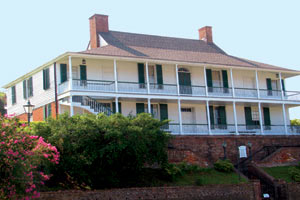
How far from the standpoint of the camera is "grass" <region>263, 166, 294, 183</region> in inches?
1102

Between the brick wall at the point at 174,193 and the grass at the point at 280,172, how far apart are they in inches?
102

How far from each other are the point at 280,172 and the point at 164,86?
8908mm

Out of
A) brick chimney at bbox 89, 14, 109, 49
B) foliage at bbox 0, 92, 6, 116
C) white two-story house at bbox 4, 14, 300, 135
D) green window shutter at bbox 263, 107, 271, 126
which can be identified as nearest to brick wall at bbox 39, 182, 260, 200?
white two-story house at bbox 4, 14, 300, 135

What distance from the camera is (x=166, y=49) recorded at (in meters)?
35.4

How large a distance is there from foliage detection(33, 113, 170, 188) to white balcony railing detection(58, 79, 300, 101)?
669 cm

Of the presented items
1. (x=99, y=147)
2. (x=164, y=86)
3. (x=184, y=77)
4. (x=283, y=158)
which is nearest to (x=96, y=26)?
(x=164, y=86)

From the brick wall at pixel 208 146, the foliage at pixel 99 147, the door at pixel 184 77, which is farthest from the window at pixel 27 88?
the foliage at pixel 99 147

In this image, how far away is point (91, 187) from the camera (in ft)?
71.1

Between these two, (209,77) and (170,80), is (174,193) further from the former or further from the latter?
(209,77)

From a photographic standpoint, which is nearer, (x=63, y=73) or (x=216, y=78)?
(x=63, y=73)

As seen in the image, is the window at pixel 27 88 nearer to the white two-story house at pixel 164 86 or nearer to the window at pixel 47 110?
the white two-story house at pixel 164 86

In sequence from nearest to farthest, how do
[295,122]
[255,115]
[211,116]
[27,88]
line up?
[27,88], [211,116], [255,115], [295,122]

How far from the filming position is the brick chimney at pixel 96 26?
34688mm

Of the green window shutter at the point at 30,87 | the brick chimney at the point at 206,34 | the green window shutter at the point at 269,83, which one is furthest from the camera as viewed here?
the brick chimney at the point at 206,34
